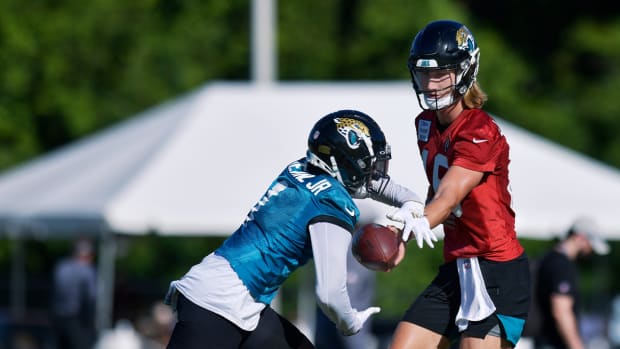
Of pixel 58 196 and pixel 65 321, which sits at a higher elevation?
pixel 58 196

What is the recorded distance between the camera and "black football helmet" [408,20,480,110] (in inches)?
217

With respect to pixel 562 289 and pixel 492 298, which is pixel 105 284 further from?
pixel 492 298

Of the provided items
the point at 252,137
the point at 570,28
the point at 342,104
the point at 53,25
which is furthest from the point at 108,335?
the point at 570,28

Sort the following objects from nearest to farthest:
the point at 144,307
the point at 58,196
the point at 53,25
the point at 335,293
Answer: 1. the point at 335,293
2. the point at 58,196
3. the point at 144,307
4. the point at 53,25

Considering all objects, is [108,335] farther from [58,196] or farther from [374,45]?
[374,45]

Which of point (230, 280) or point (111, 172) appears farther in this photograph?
point (111, 172)

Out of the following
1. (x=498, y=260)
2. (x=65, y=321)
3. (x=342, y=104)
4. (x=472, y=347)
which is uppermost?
(x=498, y=260)

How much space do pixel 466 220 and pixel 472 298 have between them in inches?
14.1

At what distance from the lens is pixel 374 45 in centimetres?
2280

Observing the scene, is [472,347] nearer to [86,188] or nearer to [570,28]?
[86,188]

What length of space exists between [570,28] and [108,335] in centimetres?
1569

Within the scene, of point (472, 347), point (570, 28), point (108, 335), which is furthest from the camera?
point (570, 28)

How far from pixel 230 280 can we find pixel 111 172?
27.9 feet

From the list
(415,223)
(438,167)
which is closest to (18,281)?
(438,167)
